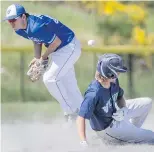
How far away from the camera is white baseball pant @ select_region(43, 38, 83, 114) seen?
21.2ft

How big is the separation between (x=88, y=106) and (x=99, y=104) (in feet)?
0.46

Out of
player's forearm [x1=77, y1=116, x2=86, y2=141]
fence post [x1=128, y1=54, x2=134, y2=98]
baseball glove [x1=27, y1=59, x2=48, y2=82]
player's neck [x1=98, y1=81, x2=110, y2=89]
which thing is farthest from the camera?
fence post [x1=128, y1=54, x2=134, y2=98]

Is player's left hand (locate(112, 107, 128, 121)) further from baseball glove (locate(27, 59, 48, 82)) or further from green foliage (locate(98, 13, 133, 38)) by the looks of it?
green foliage (locate(98, 13, 133, 38))

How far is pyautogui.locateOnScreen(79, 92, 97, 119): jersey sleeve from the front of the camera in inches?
207

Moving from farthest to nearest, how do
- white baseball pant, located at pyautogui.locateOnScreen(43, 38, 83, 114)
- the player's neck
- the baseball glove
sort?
1. the baseball glove
2. white baseball pant, located at pyautogui.locateOnScreen(43, 38, 83, 114)
3. the player's neck

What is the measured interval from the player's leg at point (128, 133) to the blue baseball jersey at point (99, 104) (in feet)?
0.22

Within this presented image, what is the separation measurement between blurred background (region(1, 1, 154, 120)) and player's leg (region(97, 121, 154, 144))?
10.4 ft

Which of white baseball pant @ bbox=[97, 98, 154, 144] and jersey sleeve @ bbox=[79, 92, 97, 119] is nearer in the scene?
jersey sleeve @ bbox=[79, 92, 97, 119]

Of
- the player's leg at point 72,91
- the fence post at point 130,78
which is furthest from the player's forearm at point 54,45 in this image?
the fence post at point 130,78

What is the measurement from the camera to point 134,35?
12383 millimetres

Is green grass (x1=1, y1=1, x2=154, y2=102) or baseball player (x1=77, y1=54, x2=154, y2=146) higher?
baseball player (x1=77, y1=54, x2=154, y2=146)

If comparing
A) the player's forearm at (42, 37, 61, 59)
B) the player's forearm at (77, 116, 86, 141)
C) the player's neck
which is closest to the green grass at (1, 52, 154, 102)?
the player's forearm at (42, 37, 61, 59)

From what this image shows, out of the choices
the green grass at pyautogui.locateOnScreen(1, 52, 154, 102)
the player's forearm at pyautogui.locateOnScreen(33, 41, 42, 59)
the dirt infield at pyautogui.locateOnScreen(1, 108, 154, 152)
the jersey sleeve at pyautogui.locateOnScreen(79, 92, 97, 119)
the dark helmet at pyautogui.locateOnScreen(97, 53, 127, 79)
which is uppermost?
the dark helmet at pyautogui.locateOnScreen(97, 53, 127, 79)

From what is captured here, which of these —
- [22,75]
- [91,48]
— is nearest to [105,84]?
[91,48]
